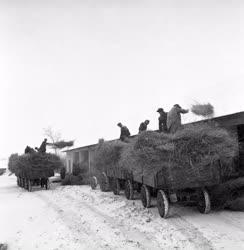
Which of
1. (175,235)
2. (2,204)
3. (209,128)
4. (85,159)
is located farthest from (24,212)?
(85,159)

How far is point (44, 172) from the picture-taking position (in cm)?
1906

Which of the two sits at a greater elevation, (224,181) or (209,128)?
(209,128)

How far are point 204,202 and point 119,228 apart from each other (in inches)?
99.5

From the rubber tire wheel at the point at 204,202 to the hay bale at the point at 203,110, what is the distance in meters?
17.2

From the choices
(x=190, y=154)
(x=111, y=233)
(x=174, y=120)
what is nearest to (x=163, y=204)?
(x=190, y=154)

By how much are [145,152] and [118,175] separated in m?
5.05

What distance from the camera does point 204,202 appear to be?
9.17m

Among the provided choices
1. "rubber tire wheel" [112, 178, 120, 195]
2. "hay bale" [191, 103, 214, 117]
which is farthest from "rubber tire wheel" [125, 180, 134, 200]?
"hay bale" [191, 103, 214, 117]

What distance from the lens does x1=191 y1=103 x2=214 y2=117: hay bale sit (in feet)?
85.0

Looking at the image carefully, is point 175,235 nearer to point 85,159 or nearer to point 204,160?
point 204,160

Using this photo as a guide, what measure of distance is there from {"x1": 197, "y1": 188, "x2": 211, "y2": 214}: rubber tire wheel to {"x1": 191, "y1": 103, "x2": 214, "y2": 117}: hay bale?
17.2 metres

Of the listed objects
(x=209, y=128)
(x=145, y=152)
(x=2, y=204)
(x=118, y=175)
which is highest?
(x=209, y=128)

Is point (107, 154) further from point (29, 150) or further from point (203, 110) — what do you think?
point (203, 110)

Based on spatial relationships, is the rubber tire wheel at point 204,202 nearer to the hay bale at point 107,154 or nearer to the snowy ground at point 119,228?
the snowy ground at point 119,228
